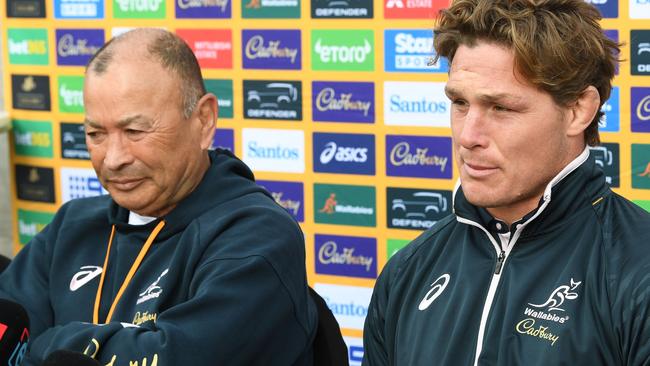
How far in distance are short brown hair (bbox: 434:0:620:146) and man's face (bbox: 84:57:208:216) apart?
913 mm

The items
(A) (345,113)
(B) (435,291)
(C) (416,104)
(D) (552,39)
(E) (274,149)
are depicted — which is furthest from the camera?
(E) (274,149)

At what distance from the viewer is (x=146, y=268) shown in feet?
8.77

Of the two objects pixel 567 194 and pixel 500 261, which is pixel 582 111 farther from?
pixel 500 261

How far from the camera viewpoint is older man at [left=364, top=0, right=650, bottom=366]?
1.94 meters

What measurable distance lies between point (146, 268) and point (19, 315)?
437 millimetres

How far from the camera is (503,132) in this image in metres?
2.03

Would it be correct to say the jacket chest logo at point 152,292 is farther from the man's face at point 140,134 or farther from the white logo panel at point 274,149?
the white logo panel at point 274,149

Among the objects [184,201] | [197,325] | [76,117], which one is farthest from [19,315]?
[76,117]

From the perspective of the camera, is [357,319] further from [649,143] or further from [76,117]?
[76,117]

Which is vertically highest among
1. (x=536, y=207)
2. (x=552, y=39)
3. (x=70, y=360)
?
(x=552, y=39)

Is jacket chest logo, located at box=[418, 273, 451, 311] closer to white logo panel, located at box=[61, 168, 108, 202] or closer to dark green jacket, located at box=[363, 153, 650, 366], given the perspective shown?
dark green jacket, located at box=[363, 153, 650, 366]

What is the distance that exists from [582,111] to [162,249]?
111cm

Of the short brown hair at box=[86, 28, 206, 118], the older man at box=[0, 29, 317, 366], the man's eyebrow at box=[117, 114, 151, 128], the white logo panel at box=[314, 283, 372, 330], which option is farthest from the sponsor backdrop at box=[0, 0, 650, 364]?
the man's eyebrow at box=[117, 114, 151, 128]

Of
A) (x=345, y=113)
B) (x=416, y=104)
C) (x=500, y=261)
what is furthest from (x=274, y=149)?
(x=500, y=261)
